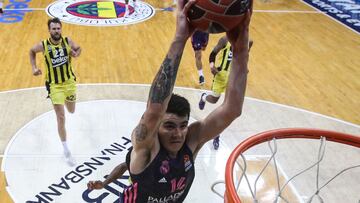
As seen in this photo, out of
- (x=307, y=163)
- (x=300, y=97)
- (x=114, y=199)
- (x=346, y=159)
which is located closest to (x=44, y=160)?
(x=114, y=199)

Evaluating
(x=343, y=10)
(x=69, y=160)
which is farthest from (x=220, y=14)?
(x=343, y=10)

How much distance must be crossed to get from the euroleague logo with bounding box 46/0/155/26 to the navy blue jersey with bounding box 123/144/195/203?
30.8 feet

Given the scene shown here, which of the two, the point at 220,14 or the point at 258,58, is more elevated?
the point at 220,14

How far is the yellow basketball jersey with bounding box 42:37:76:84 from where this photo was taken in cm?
550

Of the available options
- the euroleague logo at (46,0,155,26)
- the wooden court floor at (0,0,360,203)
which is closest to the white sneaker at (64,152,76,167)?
the wooden court floor at (0,0,360,203)

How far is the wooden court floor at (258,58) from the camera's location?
8.08m

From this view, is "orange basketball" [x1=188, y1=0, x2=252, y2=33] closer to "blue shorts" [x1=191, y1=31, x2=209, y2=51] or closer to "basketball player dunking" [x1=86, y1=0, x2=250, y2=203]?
"basketball player dunking" [x1=86, y1=0, x2=250, y2=203]

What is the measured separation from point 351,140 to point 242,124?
3.29 m

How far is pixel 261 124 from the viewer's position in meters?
6.88

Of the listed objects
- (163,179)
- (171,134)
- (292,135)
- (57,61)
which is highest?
(171,134)

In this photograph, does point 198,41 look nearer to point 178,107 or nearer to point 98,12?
point 98,12

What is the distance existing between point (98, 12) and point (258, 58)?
5.24m

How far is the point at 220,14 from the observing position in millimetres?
2197

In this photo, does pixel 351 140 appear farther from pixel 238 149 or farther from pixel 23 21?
pixel 23 21
